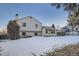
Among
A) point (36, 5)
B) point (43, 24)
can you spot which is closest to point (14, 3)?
point (36, 5)

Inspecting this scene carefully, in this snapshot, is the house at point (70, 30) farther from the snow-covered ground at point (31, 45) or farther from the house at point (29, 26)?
the house at point (29, 26)

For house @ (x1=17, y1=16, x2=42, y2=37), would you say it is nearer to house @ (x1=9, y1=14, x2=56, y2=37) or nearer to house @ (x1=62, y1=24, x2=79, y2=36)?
house @ (x1=9, y1=14, x2=56, y2=37)

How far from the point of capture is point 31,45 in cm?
127

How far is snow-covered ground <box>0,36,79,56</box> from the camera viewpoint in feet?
4.16

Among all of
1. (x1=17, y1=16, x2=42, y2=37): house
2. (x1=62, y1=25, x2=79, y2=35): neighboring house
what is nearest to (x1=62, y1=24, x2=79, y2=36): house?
(x1=62, y1=25, x2=79, y2=35): neighboring house

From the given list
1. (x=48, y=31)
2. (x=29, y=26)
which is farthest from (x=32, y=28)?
(x=48, y=31)

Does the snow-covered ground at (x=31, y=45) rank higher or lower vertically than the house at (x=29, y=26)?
lower

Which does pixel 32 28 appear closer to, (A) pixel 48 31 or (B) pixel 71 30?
(A) pixel 48 31

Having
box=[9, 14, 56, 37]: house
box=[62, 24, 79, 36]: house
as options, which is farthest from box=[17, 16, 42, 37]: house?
box=[62, 24, 79, 36]: house

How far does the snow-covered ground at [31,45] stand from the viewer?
1.27 meters

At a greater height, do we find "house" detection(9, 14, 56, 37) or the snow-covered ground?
"house" detection(9, 14, 56, 37)

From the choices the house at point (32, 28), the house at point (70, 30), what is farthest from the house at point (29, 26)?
the house at point (70, 30)

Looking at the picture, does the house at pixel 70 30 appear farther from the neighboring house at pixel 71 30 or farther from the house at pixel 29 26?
the house at pixel 29 26

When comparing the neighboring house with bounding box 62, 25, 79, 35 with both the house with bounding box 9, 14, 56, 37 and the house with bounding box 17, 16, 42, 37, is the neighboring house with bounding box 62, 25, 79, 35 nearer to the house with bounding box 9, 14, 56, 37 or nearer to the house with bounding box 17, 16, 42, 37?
the house with bounding box 9, 14, 56, 37
